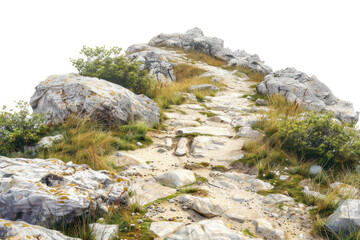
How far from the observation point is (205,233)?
304cm

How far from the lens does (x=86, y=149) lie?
512 centimetres

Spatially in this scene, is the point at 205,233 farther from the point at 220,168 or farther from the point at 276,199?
the point at 220,168

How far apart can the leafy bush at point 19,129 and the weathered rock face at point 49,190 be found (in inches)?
76.7

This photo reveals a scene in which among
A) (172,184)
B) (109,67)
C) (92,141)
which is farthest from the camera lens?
(109,67)

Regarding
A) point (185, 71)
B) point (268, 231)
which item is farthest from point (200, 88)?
point (268, 231)

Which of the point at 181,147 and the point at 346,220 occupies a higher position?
the point at 346,220

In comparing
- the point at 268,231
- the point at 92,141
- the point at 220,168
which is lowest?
the point at 220,168

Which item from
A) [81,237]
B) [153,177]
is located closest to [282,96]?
[153,177]

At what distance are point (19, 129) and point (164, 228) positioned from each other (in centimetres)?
470

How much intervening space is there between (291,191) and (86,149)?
4301 millimetres

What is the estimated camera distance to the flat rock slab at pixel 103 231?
2.71 m

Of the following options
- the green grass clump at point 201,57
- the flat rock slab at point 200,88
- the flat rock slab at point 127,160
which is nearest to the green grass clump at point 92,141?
the flat rock slab at point 127,160

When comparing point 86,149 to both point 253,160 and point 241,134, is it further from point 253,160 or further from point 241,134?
point 241,134

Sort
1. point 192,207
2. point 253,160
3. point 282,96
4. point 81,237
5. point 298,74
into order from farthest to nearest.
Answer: point 298,74 → point 282,96 → point 253,160 → point 192,207 → point 81,237
